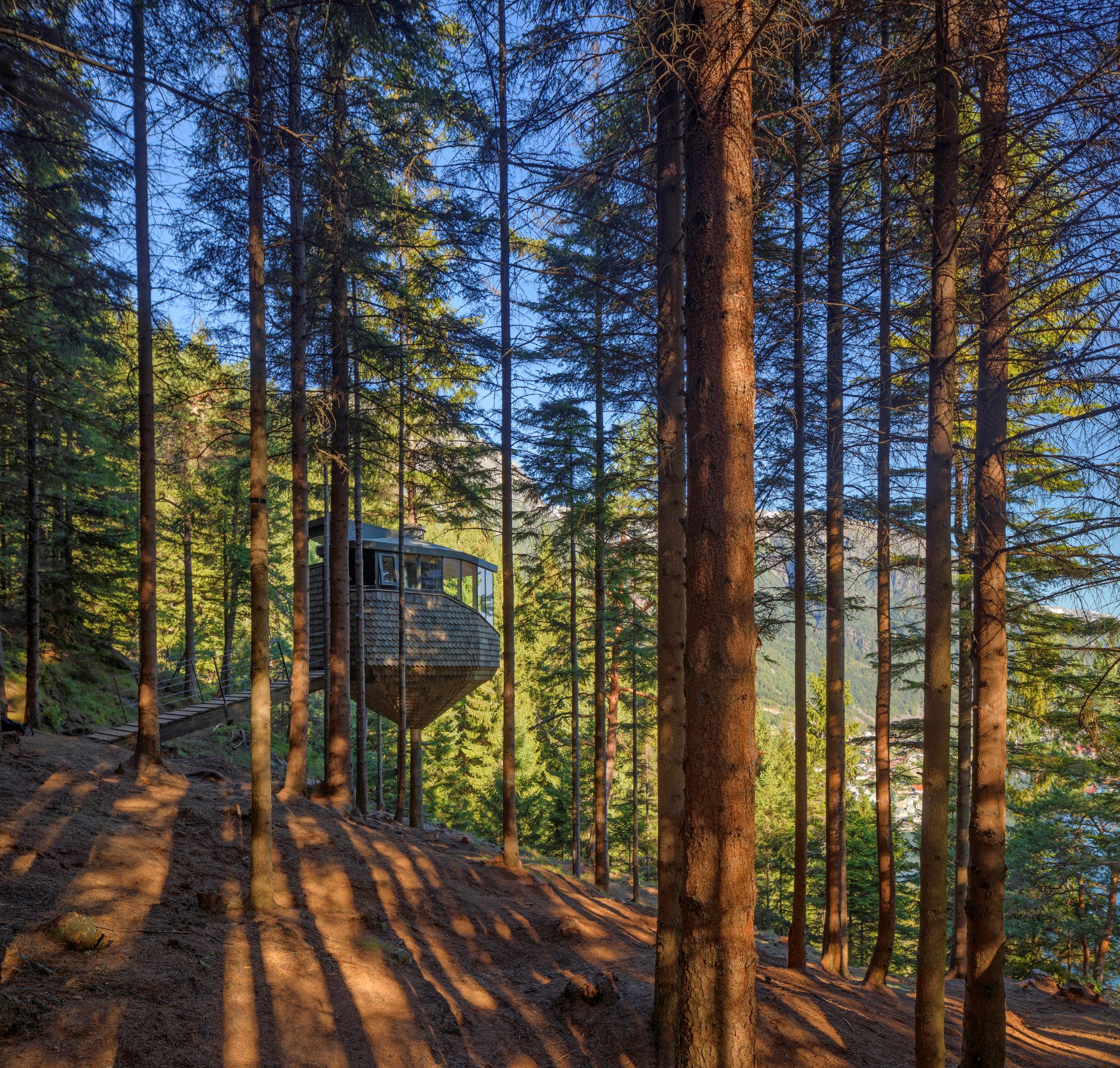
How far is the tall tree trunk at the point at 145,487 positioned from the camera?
8.94 meters

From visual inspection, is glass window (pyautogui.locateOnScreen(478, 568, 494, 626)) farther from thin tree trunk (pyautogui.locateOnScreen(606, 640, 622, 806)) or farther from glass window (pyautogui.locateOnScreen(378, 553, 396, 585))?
thin tree trunk (pyautogui.locateOnScreen(606, 640, 622, 806))

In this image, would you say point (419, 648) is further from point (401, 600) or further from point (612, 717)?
point (612, 717)

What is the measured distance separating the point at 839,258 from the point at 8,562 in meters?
Answer: 21.2

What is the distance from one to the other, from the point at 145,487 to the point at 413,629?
7474 mm

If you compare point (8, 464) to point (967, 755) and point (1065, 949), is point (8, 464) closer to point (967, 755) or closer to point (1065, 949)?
point (967, 755)

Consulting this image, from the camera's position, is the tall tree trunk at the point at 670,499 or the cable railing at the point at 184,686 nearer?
the tall tree trunk at the point at 670,499

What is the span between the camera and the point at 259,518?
6086mm

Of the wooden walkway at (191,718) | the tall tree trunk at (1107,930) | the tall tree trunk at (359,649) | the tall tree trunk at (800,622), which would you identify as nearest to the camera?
the tall tree trunk at (800,622)

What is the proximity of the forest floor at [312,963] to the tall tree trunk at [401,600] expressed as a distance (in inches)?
196

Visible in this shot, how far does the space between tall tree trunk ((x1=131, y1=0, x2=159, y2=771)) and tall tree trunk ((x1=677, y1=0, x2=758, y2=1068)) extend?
8.13 metres

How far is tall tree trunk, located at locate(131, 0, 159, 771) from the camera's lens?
894 cm

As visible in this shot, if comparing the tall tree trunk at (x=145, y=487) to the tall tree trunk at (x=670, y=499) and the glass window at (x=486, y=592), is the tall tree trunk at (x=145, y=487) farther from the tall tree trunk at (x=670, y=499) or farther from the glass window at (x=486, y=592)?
the glass window at (x=486, y=592)

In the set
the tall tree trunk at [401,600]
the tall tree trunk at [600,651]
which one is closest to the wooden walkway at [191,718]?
the tall tree trunk at [401,600]

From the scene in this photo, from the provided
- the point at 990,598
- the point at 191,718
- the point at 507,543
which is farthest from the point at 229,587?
the point at 990,598
